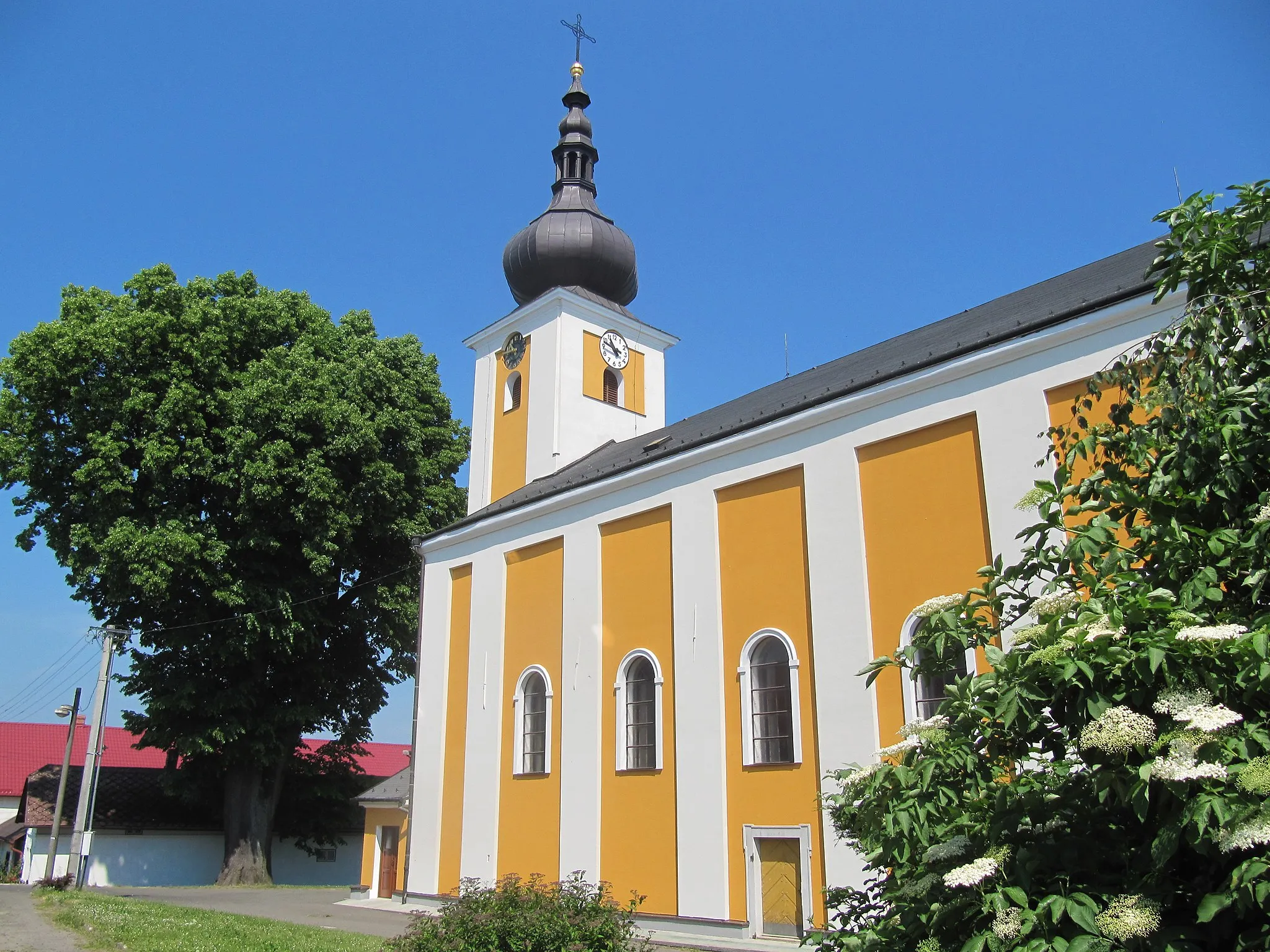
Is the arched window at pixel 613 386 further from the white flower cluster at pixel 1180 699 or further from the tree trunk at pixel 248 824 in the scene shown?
the white flower cluster at pixel 1180 699

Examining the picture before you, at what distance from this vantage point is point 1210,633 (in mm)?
4012

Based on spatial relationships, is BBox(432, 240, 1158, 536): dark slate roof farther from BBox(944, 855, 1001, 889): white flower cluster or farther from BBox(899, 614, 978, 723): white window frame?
BBox(944, 855, 1001, 889): white flower cluster

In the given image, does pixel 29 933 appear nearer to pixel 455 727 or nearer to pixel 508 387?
pixel 455 727

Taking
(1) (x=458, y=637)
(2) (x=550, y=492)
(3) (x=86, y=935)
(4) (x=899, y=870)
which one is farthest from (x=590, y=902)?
(1) (x=458, y=637)

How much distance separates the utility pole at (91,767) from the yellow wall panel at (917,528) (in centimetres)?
1713

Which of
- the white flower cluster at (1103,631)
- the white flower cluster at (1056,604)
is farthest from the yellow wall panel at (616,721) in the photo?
the white flower cluster at (1103,631)

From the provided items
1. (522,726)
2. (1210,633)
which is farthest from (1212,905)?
(522,726)

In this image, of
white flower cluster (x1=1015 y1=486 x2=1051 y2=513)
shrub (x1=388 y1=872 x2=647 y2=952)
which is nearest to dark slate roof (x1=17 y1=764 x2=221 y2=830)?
shrub (x1=388 y1=872 x2=647 y2=952)

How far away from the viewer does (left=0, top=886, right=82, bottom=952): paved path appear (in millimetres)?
12539

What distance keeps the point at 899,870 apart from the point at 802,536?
34.3 feet

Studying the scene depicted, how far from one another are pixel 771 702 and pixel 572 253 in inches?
613

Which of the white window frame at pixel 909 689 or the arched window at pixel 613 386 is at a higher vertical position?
the arched window at pixel 613 386

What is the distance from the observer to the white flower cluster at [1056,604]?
4.91m

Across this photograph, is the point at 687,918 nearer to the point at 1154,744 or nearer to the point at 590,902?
the point at 590,902
